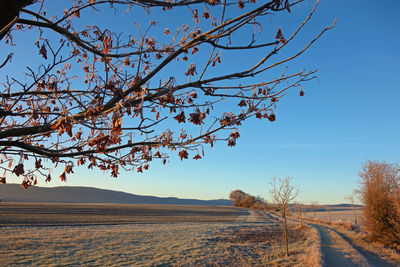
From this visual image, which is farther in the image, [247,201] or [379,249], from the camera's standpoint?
[247,201]

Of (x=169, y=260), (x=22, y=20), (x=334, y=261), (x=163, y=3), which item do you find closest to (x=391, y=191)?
(x=334, y=261)

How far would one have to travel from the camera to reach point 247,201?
110750mm

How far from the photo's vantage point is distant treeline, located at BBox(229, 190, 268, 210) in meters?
99.2

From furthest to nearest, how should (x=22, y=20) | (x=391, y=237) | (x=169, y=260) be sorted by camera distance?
(x=391, y=237) → (x=169, y=260) → (x=22, y=20)

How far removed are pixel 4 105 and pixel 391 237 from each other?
2262 cm

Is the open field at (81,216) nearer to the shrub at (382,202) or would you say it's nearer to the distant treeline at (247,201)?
the shrub at (382,202)

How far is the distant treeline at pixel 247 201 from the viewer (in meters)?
99.2

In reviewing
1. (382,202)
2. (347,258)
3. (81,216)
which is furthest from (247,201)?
(347,258)

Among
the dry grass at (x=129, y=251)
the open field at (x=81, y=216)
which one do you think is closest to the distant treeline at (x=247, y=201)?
the open field at (x=81, y=216)

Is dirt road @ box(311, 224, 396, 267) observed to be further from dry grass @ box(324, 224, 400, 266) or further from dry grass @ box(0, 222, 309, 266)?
dry grass @ box(0, 222, 309, 266)

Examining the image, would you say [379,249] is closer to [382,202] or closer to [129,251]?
[382,202]

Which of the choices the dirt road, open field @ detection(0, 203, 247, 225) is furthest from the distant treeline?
the dirt road

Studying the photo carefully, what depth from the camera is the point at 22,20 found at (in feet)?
9.84

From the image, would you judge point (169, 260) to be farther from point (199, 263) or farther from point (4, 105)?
point (4, 105)
